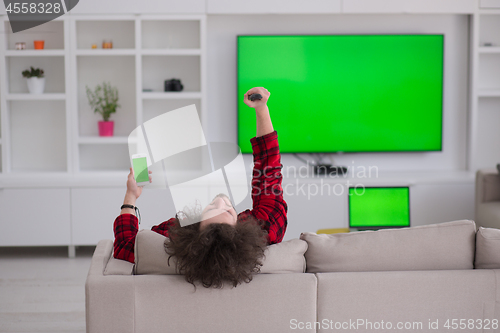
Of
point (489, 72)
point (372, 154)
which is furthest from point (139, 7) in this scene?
point (489, 72)

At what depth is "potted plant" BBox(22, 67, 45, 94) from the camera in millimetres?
3764

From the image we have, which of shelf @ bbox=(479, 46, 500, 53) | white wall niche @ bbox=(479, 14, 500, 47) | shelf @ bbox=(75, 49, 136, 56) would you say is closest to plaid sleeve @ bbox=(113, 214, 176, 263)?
shelf @ bbox=(75, 49, 136, 56)

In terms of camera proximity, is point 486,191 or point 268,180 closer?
point 268,180

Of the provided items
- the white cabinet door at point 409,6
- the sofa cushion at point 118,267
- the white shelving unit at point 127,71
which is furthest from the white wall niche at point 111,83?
the sofa cushion at point 118,267

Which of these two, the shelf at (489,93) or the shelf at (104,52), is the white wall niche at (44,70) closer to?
the shelf at (104,52)

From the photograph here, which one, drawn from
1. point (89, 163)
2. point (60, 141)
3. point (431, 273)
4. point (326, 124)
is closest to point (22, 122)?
point (60, 141)

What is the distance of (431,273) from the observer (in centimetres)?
148

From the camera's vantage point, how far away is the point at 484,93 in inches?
155

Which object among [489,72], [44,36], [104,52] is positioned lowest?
[489,72]

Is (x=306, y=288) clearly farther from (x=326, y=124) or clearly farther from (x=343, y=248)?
(x=326, y=124)

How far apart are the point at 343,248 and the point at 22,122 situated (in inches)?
130

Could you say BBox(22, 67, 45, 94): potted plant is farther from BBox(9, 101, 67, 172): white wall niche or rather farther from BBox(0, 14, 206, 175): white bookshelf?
BBox(9, 101, 67, 172): white wall niche

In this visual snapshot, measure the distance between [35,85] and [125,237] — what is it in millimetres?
2563

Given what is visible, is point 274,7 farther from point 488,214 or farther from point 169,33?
point 488,214
